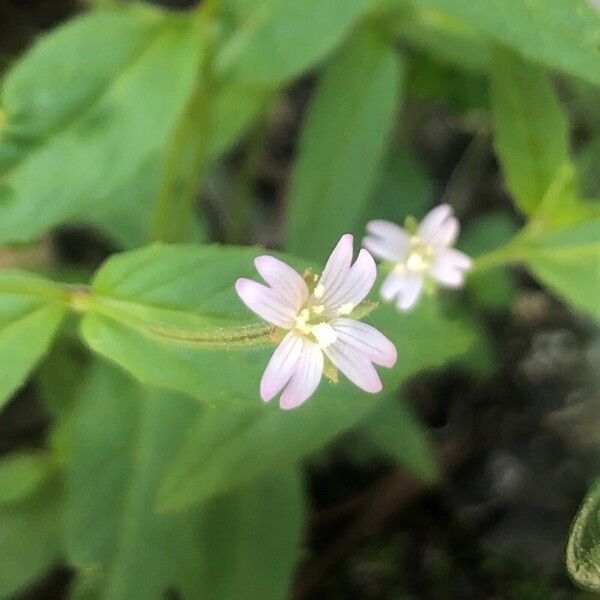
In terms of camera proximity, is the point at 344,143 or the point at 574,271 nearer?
the point at 574,271

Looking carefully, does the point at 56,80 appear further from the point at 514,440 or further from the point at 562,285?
the point at 514,440

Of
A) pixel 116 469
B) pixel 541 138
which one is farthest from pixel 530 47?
pixel 116 469

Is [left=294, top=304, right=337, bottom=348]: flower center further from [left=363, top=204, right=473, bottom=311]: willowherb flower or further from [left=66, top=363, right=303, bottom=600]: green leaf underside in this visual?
[left=66, top=363, right=303, bottom=600]: green leaf underside

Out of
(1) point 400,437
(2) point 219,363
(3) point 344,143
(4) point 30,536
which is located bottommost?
(4) point 30,536

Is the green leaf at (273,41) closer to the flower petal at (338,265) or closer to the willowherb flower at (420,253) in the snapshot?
the willowherb flower at (420,253)

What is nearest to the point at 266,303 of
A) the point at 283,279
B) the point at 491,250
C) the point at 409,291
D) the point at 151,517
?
the point at 283,279

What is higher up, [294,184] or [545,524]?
[294,184]

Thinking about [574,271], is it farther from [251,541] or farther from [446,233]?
[251,541]

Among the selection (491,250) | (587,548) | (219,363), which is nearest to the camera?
(587,548)
